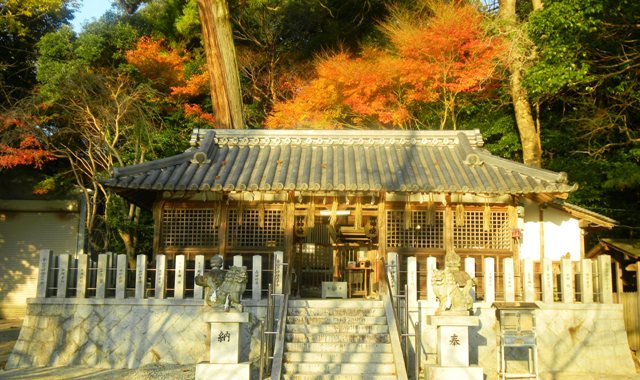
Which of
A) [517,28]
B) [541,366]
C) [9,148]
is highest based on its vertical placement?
[517,28]

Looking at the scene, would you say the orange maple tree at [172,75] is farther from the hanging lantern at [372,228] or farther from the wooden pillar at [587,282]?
the wooden pillar at [587,282]

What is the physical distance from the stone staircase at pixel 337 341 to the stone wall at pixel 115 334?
141cm

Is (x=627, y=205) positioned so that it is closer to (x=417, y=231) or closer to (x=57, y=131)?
(x=417, y=231)

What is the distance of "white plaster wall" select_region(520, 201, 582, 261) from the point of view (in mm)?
16375

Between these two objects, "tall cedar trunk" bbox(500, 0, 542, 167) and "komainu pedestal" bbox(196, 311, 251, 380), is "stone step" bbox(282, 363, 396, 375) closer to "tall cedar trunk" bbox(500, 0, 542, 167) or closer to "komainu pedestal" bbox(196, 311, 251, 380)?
"komainu pedestal" bbox(196, 311, 251, 380)

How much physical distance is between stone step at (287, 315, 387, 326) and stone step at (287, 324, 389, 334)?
20 cm

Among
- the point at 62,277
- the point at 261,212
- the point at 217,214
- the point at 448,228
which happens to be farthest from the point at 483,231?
the point at 62,277

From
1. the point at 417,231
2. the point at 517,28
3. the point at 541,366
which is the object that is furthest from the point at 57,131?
the point at 541,366

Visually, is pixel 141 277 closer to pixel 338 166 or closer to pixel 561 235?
pixel 338 166

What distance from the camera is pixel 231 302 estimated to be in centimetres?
1059

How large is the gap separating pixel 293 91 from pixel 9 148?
12174 millimetres

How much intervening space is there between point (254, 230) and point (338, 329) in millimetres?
→ 4153

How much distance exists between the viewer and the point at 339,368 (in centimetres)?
1084

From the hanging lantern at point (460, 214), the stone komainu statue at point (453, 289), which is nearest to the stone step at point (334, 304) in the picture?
the stone komainu statue at point (453, 289)
